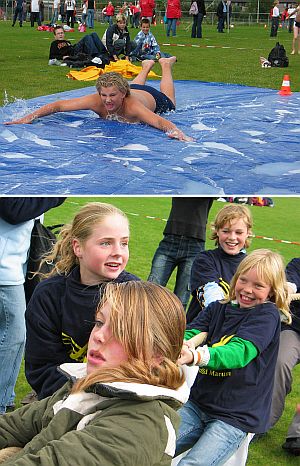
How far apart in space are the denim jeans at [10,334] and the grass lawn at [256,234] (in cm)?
36

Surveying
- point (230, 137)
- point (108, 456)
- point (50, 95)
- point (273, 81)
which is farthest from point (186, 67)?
point (108, 456)

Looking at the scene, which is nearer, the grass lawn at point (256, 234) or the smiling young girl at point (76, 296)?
the smiling young girl at point (76, 296)

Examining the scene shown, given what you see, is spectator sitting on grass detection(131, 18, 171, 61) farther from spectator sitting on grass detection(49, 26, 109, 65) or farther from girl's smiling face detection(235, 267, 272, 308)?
girl's smiling face detection(235, 267, 272, 308)

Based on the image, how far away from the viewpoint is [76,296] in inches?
105

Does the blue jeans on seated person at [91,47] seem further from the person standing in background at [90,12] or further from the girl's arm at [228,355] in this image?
the person standing in background at [90,12]

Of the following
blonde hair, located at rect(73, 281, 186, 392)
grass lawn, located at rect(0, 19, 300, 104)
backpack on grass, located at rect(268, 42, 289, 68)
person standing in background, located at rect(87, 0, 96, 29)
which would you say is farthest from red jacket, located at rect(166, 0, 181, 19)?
blonde hair, located at rect(73, 281, 186, 392)

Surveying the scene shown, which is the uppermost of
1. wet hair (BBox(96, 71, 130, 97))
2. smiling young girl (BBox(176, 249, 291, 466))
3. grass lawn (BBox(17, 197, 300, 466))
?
wet hair (BBox(96, 71, 130, 97))

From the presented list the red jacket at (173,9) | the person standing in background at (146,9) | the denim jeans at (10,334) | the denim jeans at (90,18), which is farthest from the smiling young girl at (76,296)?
the denim jeans at (90,18)

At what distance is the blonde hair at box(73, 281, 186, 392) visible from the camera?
175 cm

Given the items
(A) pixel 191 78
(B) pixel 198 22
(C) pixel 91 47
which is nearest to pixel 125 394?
(A) pixel 191 78

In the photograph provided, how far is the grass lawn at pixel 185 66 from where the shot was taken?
11.0m

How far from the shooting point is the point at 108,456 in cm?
161

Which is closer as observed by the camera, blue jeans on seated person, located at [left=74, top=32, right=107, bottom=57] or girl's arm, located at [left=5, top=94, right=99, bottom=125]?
girl's arm, located at [left=5, top=94, right=99, bottom=125]

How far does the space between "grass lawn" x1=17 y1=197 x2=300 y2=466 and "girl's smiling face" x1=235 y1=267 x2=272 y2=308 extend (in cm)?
83
